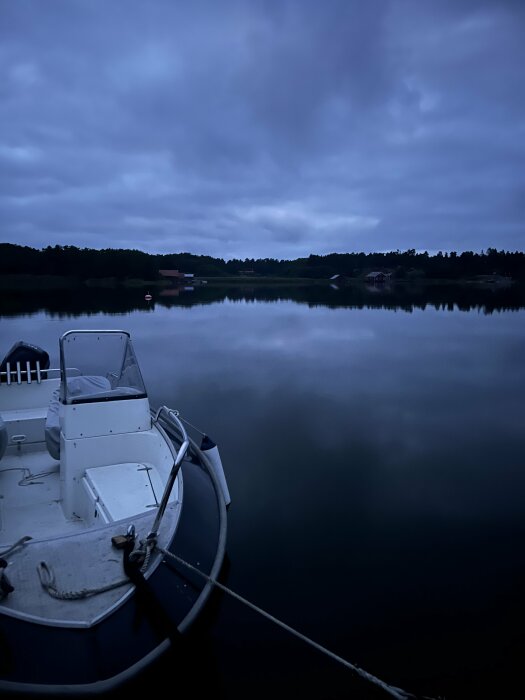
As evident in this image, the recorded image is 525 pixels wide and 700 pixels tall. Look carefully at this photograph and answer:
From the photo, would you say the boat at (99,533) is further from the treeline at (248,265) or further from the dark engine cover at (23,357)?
the treeline at (248,265)

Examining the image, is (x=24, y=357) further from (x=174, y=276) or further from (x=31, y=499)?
(x=174, y=276)

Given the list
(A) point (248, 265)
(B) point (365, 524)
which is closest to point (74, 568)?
(B) point (365, 524)

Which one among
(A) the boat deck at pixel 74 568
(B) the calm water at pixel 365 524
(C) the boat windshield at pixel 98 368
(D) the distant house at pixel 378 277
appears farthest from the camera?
(D) the distant house at pixel 378 277

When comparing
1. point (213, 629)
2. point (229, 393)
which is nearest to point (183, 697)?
point (213, 629)

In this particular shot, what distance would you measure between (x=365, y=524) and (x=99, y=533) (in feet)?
12.0

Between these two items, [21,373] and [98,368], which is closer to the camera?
[98,368]

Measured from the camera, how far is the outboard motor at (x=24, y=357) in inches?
268

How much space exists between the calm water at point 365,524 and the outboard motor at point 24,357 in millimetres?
3527

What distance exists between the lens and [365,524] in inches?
221

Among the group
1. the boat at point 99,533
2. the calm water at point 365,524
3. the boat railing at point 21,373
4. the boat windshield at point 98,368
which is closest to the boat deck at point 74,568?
the boat at point 99,533

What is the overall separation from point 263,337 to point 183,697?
21.5 metres

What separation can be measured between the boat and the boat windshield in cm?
2

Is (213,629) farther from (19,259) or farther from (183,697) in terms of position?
(19,259)

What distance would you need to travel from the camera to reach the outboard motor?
681cm
